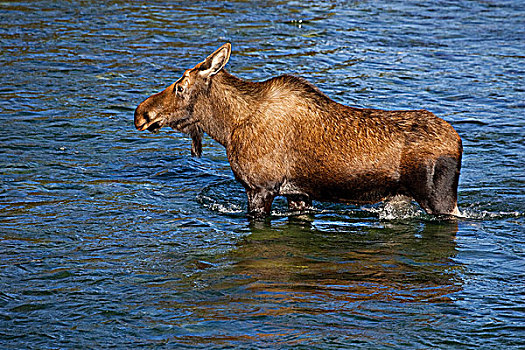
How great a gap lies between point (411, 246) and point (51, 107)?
6.67m

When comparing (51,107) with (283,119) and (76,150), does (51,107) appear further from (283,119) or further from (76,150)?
(283,119)

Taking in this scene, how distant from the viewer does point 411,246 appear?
840cm

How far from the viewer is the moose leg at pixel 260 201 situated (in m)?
8.88

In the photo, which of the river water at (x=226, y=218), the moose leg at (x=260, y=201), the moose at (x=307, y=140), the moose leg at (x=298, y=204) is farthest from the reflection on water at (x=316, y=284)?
the moose at (x=307, y=140)

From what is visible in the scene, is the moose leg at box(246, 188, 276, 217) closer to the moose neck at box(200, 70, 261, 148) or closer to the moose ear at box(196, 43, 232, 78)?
the moose neck at box(200, 70, 261, 148)

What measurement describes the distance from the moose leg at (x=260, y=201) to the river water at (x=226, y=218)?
153mm

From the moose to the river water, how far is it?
45 cm

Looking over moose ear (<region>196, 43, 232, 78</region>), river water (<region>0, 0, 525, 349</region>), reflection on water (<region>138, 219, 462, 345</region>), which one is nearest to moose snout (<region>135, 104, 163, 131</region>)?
moose ear (<region>196, 43, 232, 78</region>)

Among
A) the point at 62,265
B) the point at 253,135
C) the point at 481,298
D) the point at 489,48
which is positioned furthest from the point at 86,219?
the point at 489,48

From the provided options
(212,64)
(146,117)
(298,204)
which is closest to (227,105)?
(212,64)

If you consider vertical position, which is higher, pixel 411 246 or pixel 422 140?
pixel 422 140

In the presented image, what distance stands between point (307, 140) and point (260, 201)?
31.8 inches

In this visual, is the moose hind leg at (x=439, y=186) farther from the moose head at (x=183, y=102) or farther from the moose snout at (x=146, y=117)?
the moose snout at (x=146, y=117)

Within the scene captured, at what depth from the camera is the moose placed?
27.5 feet
